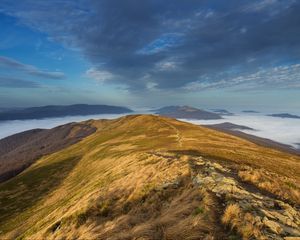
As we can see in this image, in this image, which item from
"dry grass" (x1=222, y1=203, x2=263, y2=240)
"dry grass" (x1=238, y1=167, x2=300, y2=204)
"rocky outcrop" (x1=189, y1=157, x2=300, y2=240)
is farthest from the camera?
"dry grass" (x1=238, y1=167, x2=300, y2=204)

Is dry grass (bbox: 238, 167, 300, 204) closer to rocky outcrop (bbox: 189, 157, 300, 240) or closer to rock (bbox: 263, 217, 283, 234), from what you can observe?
rocky outcrop (bbox: 189, 157, 300, 240)

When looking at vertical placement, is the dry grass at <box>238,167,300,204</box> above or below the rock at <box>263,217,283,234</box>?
below

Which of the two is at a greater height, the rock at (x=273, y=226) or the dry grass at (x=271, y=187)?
the rock at (x=273, y=226)

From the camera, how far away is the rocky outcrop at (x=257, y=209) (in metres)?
12.1

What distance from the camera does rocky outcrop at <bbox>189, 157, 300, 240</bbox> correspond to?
12141 mm

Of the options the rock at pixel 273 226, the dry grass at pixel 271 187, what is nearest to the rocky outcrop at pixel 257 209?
the rock at pixel 273 226

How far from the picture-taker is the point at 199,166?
2516 centimetres

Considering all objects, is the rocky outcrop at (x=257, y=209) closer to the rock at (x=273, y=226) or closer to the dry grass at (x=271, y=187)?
the rock at (x=273, y=226)

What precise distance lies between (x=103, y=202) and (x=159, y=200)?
6265 mm

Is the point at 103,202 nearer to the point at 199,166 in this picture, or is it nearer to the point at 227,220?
the point at 199,166

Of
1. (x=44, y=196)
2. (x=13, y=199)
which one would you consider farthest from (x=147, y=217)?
(x=13, y=199)

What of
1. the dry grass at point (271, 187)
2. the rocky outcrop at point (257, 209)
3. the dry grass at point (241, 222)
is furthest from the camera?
the dry grass at point (271, 187)

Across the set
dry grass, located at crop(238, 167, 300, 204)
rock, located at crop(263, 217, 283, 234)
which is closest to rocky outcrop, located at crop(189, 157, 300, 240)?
rock, located at crop(263, 217, 283, 234)

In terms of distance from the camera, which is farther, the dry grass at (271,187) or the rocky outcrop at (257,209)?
the dry grass at (271,187)
